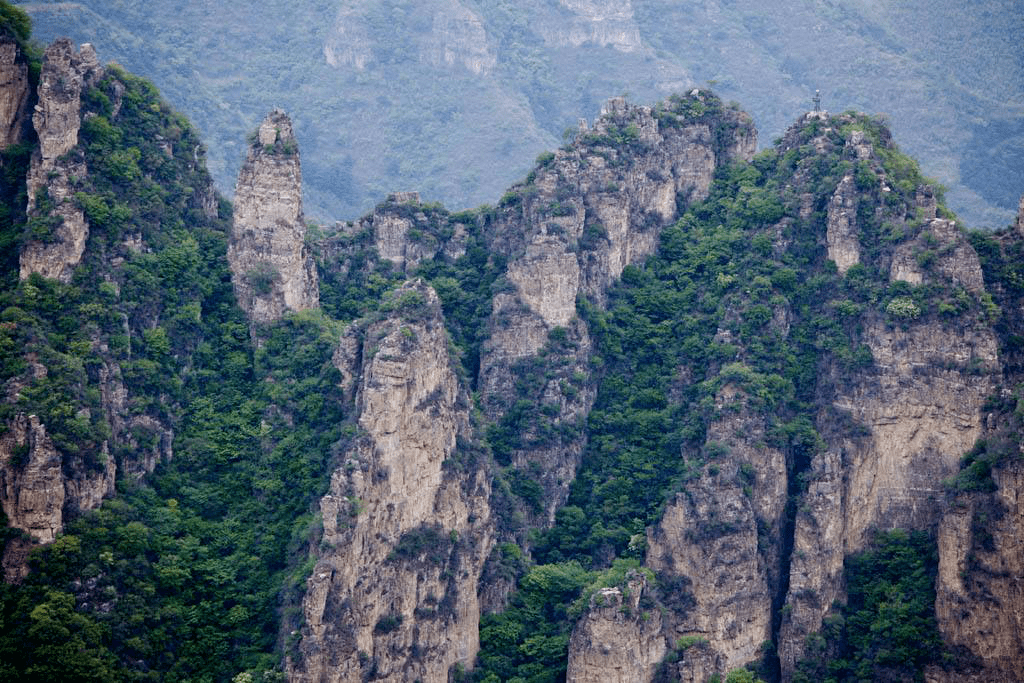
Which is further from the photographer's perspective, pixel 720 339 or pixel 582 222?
pixel 582 222

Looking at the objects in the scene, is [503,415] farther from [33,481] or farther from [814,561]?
[33,481]

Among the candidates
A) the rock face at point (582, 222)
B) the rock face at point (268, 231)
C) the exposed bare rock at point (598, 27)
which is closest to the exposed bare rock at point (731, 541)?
the rock face at point (582, 222)

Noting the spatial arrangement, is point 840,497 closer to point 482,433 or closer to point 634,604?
point 634,604

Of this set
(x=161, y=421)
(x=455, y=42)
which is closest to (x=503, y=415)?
(x=161, y=421)

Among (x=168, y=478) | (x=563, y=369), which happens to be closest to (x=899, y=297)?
(x=563, y=369)

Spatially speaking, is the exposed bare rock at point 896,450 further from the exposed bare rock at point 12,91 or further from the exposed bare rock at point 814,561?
the exposed bare rock at point 12,91

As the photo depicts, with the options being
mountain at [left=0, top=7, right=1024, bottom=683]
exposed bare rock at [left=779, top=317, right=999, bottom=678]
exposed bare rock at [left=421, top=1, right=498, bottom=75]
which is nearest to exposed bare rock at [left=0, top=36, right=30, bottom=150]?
mountain at [left=0, top=7, right=1024, bottom=683]
